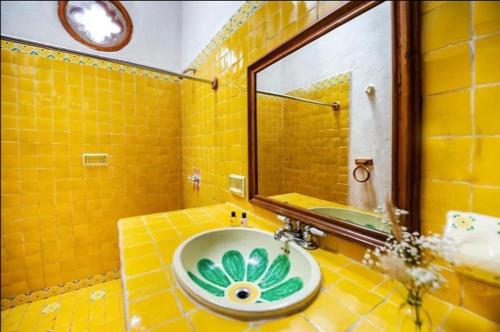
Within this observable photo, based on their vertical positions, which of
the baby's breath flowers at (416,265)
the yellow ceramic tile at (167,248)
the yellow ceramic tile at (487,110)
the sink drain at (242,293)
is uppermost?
the yellow ceramic tile at (487,110)

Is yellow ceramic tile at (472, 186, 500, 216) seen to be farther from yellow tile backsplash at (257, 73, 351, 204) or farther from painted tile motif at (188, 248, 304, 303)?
painted tile motif at (188, 248, 304, 303)

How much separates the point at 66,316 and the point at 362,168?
0.95 m

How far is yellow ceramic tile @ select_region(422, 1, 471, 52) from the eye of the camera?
0.41m

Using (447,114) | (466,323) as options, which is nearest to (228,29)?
(447,114)

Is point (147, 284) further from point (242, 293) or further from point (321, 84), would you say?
point (321, 84)

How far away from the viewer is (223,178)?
1304 mm

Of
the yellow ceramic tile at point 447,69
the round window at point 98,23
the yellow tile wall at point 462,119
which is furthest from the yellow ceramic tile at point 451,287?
the round window at point 98,23

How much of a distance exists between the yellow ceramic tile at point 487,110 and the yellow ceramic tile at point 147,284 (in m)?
0.79

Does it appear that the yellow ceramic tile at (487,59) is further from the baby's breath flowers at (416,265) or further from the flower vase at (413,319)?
the flower vase at (413,319)

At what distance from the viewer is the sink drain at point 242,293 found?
654mm

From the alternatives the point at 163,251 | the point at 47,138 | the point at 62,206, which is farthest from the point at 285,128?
the point at 62,206

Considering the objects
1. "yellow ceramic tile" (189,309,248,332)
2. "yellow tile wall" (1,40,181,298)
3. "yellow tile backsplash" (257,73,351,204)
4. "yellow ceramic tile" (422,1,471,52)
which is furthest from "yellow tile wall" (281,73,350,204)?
"yellow tile wall" (1,40,181,298)

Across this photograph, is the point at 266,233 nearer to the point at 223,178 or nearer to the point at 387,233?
the point at 387,233

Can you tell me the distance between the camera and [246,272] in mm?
769
